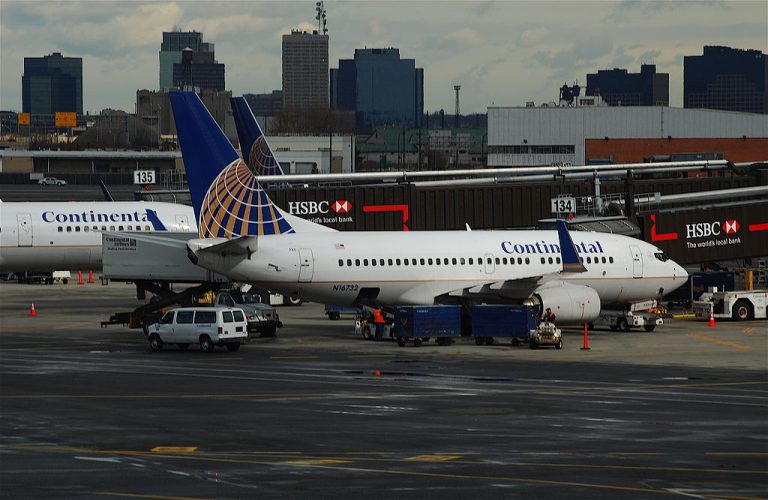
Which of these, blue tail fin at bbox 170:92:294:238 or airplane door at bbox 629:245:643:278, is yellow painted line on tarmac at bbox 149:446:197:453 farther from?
airplane door at bbox 629:245:643:278

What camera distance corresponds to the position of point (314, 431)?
34062 mm

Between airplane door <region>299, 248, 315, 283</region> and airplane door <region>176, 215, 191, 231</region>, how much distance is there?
22.6 meters

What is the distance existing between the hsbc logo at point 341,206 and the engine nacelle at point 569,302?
2360 centimetres

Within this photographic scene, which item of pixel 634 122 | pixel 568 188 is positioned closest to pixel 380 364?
pixel 568 188

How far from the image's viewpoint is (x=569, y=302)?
60.6 meters

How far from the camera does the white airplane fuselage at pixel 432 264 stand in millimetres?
58562

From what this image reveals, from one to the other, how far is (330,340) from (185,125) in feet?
36.8

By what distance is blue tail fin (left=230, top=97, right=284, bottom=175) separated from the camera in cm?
9581

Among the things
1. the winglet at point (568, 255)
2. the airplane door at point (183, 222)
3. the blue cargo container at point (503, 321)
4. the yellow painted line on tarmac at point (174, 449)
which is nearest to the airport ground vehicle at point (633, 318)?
the winglet at point (568, 255)

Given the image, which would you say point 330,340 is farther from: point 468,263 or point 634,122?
point 634,122

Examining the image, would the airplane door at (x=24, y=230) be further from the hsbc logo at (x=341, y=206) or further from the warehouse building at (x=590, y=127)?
the warehouse building at (x=590, y=127)

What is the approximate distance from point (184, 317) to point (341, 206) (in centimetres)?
2904

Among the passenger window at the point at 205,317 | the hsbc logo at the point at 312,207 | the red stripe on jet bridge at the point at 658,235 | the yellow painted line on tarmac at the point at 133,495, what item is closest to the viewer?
the yellow painted line on tarmac at the point at 133,495

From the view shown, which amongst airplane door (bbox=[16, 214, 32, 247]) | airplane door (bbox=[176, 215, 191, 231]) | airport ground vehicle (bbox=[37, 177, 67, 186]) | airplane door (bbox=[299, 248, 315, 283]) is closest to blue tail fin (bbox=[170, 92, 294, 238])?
airplane door (bbox=[299, 248, 315, 283])
